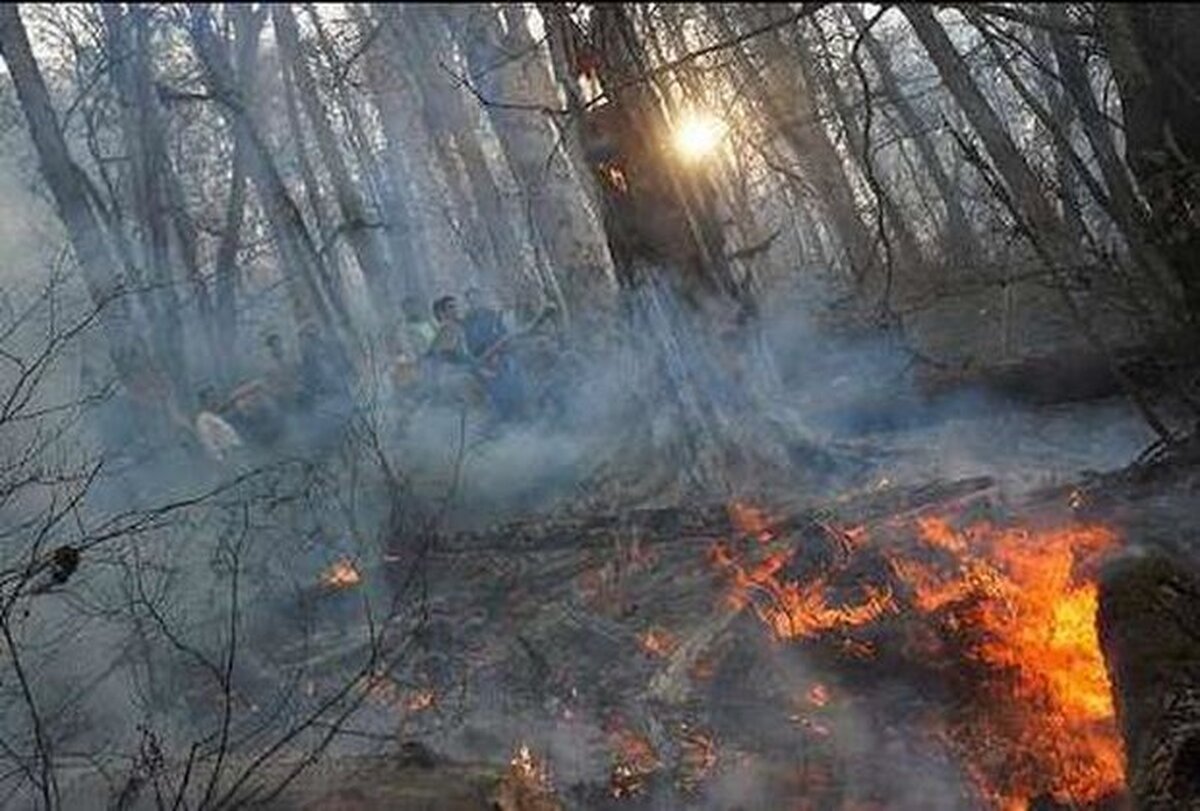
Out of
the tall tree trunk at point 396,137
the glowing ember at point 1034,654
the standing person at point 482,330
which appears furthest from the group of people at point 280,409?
the glowing ember at point 1034,654

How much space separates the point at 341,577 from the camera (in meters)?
9.45

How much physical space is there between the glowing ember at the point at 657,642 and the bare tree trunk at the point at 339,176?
10.4 m

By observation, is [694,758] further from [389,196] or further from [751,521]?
[389,196]

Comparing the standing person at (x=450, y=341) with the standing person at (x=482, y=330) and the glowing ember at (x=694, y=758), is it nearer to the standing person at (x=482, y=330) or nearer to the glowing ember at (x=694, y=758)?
the standing person at (x=482, y=330)

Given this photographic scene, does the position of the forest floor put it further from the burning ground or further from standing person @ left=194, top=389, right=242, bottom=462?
standing person @ left=194, top=389, right=242, bottom=462

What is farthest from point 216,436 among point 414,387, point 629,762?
point 629,762

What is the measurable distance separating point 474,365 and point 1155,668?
33.9 ft

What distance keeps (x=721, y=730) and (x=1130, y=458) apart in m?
3.89

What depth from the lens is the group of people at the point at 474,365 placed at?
13023mm

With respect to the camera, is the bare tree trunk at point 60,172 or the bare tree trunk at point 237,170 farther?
the bare tree trunk at point 237,170

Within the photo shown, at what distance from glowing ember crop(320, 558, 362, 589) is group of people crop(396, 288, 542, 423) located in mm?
3650

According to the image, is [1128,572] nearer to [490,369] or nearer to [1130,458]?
[1130,458]

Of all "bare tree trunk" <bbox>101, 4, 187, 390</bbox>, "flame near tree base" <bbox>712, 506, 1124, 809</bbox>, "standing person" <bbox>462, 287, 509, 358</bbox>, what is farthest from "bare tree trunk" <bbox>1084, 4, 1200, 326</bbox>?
"bare tree trunk" <bbox>101, 4, 187, 390</bbox>

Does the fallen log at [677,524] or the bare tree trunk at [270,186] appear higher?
the bare tree trunk at [270,186]
